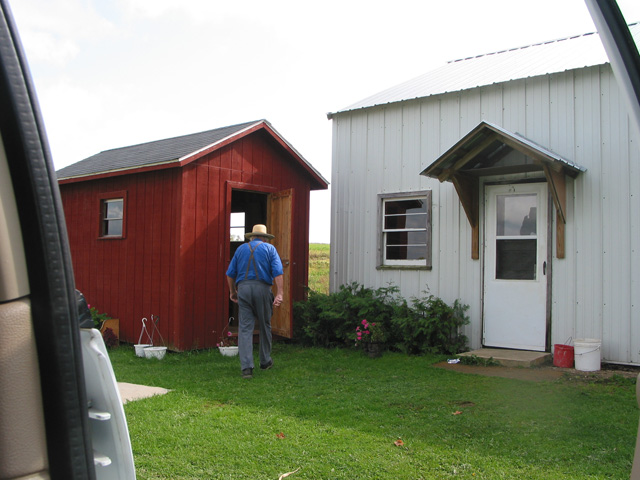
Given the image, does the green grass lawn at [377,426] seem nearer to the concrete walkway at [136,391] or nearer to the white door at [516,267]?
the concrete walkway at [136,391]

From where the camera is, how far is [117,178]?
10.7m

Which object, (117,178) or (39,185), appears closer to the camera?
(39,185)

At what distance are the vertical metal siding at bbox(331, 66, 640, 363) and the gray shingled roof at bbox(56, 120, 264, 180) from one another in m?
2.22

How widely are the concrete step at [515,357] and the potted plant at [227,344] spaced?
132 inches

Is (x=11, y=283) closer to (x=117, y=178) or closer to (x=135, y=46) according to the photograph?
(x=135, y=46)

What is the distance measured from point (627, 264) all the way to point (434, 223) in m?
2.90

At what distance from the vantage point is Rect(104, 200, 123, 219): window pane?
35.3 feet

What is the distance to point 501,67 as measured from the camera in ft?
32.2

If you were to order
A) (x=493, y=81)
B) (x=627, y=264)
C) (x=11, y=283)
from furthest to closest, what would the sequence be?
(x=493, y=81) < (x=627, y=264) < (x=11, y=283)

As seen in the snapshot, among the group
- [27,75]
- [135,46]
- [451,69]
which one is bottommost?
[27,75]

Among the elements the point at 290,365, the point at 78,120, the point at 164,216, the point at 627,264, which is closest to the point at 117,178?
the point at 164,216

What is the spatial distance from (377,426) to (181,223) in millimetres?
5386

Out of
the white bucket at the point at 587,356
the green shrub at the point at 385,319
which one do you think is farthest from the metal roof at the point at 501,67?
the white bucket at the point at 587,356

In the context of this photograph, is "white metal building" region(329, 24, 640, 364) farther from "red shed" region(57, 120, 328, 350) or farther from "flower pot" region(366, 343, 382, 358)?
"flower pot" region(366, 343, 382, 358)
